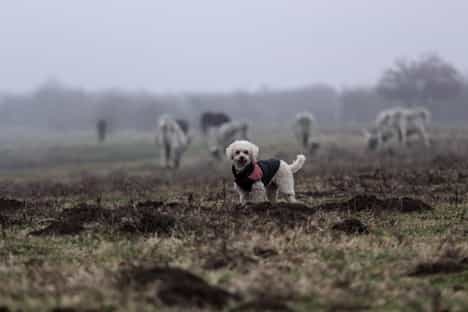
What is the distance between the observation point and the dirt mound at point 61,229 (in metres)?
10.0

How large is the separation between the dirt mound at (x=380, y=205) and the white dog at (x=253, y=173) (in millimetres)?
859

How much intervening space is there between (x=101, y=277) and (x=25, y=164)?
3385cm

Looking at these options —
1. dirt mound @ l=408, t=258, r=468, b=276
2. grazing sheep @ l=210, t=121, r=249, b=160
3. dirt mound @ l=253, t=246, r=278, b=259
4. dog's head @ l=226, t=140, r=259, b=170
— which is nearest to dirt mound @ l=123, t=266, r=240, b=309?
dirt mound @ l=253, t=246, r=278, b=259

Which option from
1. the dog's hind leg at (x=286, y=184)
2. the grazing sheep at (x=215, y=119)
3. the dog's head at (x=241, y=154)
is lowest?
the dog's hind leg at (x=286, y=184)

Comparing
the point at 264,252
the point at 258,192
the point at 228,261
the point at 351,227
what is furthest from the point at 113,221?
the point at 228,261

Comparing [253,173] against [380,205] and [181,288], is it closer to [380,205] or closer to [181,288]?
[380,205]

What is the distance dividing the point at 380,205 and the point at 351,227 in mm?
2247

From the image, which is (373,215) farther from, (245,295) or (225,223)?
(245,295)

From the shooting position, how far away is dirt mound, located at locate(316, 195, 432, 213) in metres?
11.8

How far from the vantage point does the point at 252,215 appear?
1091 centimetres

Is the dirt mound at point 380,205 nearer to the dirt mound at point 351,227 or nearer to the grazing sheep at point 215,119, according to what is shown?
the dirt mound at point 351,227

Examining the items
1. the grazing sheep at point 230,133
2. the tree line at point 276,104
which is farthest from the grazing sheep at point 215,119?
the tree line at point 276,104

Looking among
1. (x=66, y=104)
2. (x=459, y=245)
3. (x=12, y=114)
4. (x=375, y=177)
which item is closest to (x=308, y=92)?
(x=66, y=104)

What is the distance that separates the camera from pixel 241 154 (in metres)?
12.0
